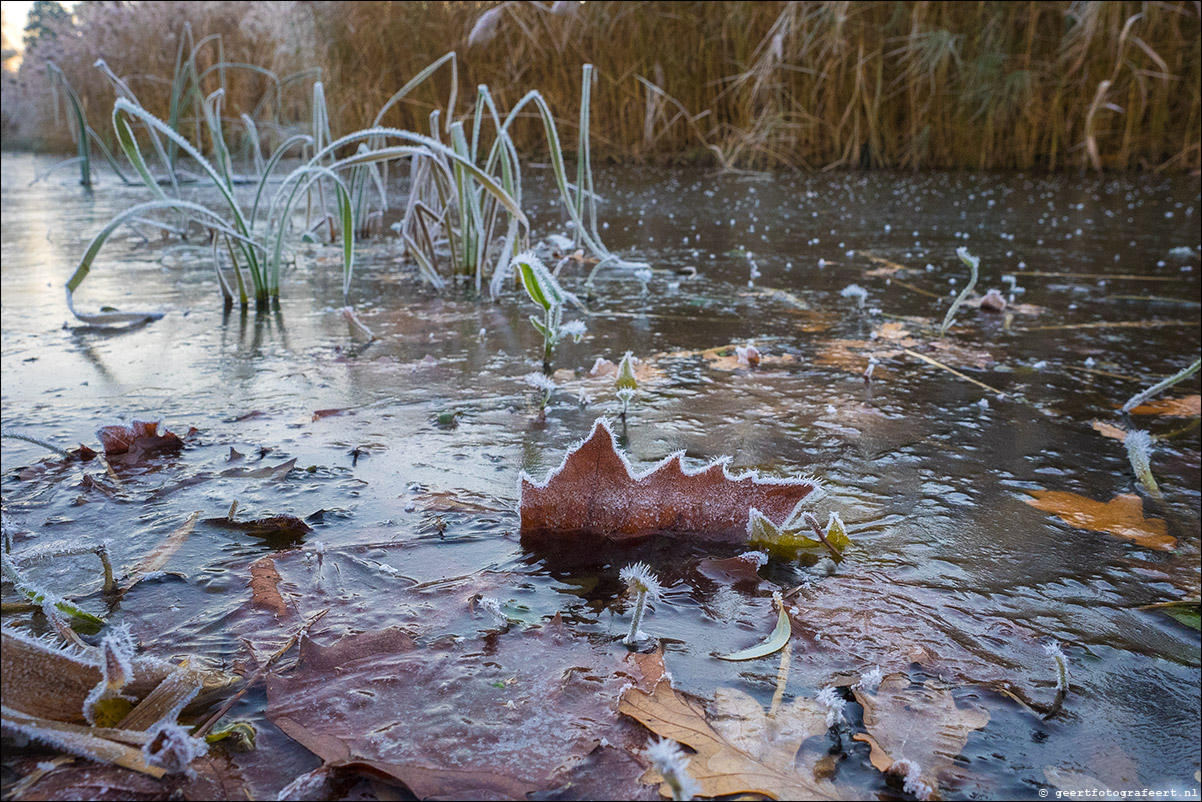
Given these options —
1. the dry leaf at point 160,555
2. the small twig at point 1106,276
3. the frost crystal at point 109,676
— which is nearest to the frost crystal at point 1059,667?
the frost crystal at point 109,676

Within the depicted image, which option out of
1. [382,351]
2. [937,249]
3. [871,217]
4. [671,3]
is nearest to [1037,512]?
[382,351]

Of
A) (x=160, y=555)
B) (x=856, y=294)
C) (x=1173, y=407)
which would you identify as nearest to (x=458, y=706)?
(x=160, y=555)

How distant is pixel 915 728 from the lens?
749 millimetres

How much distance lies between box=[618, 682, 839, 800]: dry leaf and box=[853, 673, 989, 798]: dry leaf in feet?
0.16

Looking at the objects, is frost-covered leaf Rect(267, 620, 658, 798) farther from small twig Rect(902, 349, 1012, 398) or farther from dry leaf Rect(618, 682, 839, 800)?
small twig Rect(902, 349, 1012, 398)

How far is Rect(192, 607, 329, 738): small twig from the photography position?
72cm

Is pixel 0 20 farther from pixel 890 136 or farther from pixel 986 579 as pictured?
pixel 890 136

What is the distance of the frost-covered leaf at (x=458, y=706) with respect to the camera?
0.68 m

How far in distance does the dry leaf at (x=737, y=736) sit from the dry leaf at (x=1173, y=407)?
50.4 inches

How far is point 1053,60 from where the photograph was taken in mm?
6348

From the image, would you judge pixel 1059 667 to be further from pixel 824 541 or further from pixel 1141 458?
pixel 1141 458

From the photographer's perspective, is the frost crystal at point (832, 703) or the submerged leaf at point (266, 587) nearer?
the frost crystal at point (832, 703)

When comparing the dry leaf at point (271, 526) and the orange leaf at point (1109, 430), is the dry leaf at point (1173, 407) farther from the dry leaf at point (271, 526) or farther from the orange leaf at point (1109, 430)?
the dry leaf at point (271, 526)

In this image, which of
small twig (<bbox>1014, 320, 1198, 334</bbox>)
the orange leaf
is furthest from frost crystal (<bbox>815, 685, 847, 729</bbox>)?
small twig (<bbox>1014, 320, 1198, 334</bbox>)
